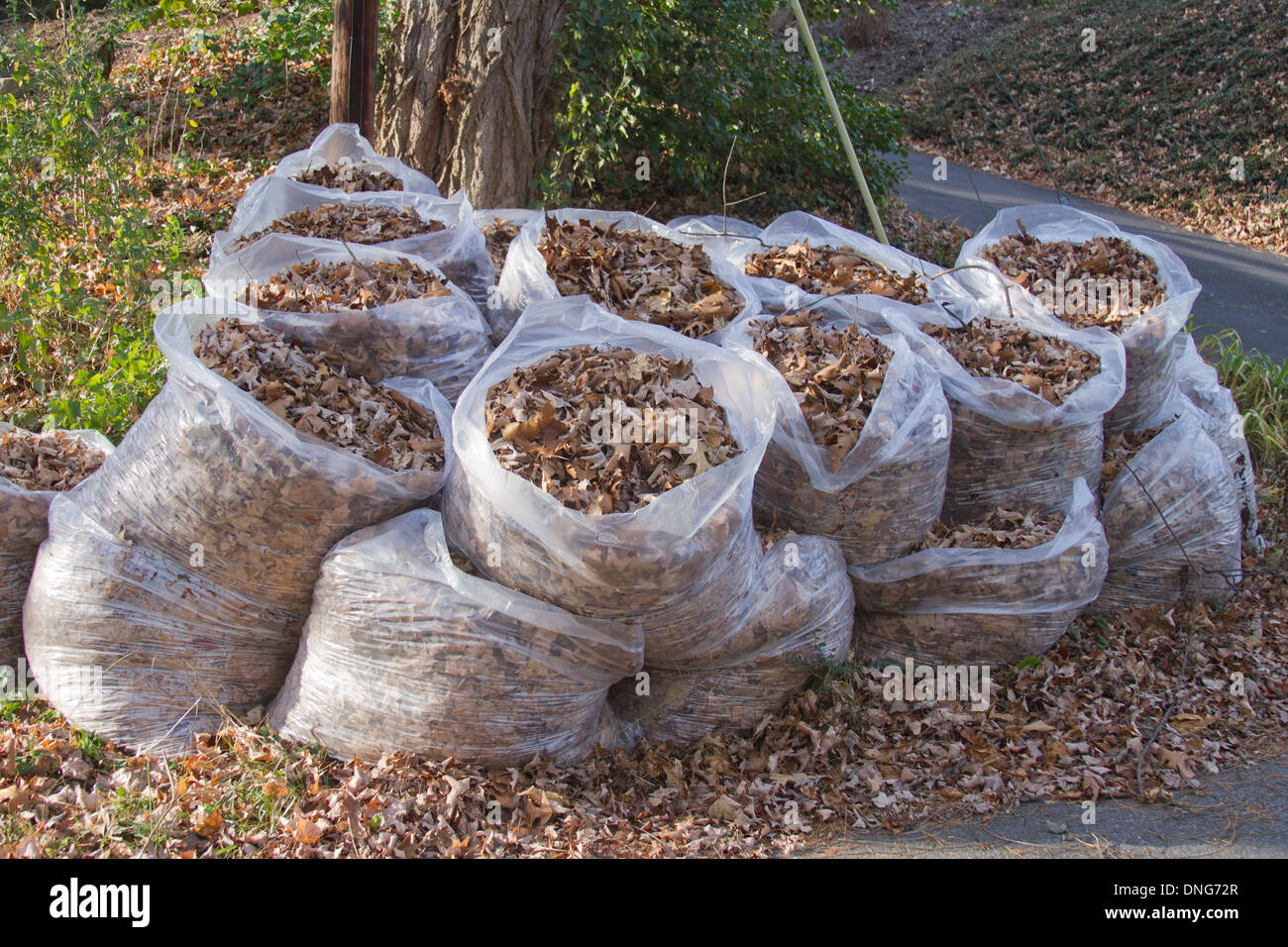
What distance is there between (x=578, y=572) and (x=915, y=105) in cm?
1268

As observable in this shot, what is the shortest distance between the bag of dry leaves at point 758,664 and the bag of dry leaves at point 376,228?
169 cm

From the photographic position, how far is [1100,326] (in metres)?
4.04

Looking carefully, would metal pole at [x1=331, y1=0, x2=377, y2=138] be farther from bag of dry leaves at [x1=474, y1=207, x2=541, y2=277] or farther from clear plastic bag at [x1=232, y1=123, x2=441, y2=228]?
bag of dry leaves at [x1=474, y1=207, x2=541, y2=277]

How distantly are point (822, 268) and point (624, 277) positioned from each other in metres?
0.89

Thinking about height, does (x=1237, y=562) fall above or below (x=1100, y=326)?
below

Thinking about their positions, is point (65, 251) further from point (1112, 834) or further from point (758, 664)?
point (1112, 834)

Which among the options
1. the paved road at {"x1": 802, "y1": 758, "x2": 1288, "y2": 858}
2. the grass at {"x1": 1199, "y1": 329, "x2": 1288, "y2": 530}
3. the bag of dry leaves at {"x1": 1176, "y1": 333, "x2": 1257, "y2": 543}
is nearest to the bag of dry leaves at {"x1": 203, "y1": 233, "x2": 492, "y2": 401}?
the paved road at {"x1": 802, "y1": 758, "x2": 1288, "y2": 858}

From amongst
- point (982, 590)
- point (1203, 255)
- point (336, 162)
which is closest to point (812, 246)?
point (982, 590)

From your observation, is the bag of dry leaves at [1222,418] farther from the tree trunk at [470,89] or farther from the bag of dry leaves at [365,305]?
the tree trunk at [470,89]

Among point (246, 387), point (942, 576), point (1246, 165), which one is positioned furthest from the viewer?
point (1246, 165)

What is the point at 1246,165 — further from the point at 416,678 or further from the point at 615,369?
the point at 416,678

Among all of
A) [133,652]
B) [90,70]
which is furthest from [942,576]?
[90,70]

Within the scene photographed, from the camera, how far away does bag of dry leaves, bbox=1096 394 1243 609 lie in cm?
387

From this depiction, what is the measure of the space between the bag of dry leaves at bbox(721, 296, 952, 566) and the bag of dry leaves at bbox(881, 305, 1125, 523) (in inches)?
8.5
